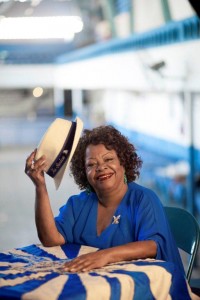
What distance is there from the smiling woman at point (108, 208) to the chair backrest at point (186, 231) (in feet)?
0.87

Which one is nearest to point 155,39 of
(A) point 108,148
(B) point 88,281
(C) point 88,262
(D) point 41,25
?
(D) point 41,25

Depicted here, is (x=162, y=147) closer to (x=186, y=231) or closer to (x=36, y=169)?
(x=186, y=231)

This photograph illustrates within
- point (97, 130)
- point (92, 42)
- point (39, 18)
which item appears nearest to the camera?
point (97, 130)

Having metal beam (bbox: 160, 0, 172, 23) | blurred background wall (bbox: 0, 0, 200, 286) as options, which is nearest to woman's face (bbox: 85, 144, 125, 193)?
blurred background wall (bbox: 0, 0, 200, 286)

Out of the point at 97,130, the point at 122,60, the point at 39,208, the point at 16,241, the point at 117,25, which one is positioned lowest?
the point at 16,241

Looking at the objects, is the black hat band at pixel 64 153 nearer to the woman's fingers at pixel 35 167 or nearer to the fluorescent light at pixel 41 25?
the woman's fingers at pixel 35 167

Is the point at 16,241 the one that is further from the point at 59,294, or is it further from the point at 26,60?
the point at 26,60

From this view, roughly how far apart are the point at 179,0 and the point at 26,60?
694 centimetres

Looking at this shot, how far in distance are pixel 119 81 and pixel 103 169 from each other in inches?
175

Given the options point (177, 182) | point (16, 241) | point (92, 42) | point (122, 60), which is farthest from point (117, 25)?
point (16, 241)

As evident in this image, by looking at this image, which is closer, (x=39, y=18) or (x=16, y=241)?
(x=16, y=241)

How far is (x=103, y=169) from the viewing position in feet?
5.98

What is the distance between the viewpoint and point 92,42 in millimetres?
7426

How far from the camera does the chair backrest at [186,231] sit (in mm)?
2061
